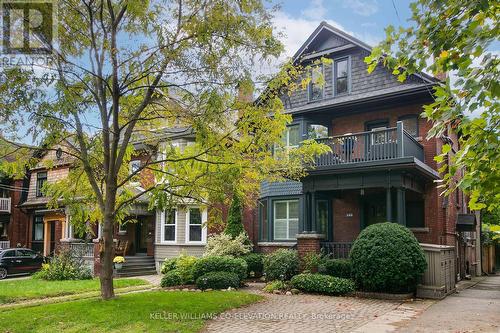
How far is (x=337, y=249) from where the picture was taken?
17062mm

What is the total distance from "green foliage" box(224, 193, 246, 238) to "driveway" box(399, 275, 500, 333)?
32.1 feet

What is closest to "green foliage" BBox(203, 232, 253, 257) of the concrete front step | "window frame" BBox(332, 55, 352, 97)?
the concrete front step

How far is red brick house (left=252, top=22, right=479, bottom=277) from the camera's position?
16.1 metres

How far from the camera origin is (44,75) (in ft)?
33.1

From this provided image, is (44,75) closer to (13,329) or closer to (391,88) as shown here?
(13,329)

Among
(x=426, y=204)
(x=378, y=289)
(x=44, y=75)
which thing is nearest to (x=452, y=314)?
(x=378, y=289)

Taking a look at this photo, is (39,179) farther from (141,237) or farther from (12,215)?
(141,237)

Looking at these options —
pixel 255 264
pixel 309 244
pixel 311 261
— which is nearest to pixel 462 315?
pixel 311 261

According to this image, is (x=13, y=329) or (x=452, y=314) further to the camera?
(x=452, y=314)

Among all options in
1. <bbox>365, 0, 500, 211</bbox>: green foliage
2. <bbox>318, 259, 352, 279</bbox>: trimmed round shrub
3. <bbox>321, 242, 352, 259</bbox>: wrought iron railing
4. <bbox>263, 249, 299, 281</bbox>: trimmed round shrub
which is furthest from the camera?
<bbox>321, 242, 352, 259</bbox>: wrought iron railing

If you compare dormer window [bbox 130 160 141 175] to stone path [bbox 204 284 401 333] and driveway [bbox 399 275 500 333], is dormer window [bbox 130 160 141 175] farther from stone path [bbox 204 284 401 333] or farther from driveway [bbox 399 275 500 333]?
driveway [bbox 399 275 500 333]

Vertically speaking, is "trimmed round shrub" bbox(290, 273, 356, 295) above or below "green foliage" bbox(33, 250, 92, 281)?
above

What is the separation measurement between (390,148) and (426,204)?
3703mm

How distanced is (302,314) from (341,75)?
1261 cm
